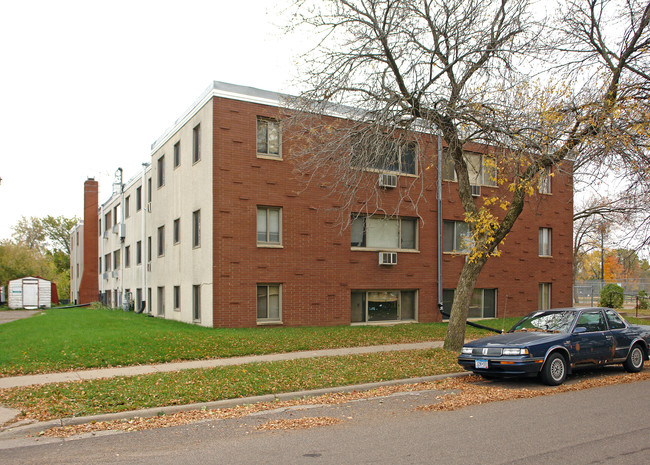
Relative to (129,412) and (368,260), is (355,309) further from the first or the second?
(129,412)

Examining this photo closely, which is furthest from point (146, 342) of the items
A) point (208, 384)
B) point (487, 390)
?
point (487, 390)

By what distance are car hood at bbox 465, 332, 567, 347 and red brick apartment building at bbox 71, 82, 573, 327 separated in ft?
19.5

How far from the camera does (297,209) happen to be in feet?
65.0

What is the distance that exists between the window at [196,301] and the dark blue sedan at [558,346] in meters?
11.7

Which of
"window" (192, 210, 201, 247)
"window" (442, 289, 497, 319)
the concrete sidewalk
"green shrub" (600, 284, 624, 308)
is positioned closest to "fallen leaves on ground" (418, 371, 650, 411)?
the concrete sidewalk

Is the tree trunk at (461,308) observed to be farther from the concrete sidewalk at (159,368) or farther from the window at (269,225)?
the window at (269,225)

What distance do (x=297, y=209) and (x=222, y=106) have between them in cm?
428

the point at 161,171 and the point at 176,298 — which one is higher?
the point at 161,171

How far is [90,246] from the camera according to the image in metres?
44.8

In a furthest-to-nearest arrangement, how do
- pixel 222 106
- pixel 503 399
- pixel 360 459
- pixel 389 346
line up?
pixel 222 106, pixel 389 346, pixel 503 399, pixel 360 459

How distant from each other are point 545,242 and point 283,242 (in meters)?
14.3

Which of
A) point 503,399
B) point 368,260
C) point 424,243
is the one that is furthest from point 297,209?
point 503,399

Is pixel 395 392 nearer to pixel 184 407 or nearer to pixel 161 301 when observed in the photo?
pixel 184 407

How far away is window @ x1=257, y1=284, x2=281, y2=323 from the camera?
19.3 meters
